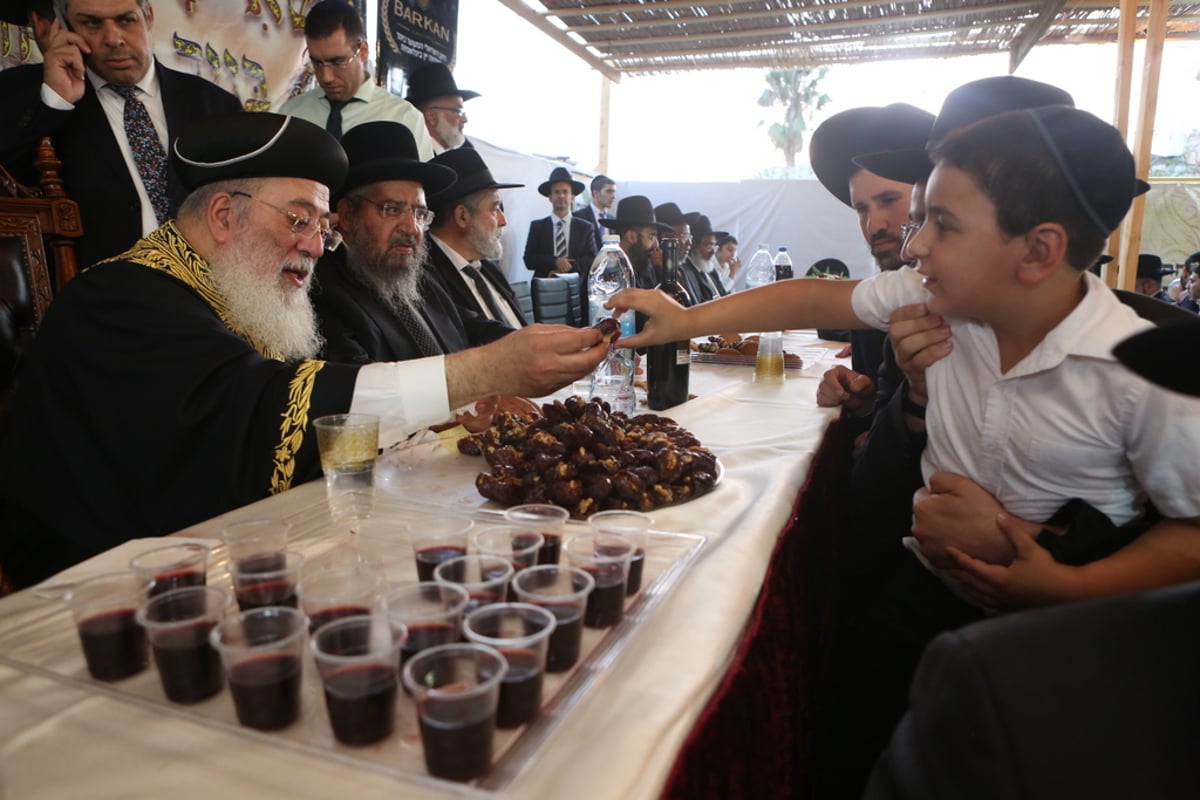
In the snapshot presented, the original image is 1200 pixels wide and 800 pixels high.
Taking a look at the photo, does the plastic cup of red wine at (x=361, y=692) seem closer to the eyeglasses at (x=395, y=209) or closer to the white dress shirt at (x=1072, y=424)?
the white dress shirt at (x=1072, y=424)

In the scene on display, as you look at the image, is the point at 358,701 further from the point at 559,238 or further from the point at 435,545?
the point at 559,238

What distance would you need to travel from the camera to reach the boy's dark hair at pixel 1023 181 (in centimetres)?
145

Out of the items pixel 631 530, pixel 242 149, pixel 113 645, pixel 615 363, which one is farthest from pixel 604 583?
pixel 615 363

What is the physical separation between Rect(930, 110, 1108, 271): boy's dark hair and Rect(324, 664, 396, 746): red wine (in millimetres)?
1469

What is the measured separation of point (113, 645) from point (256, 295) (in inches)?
58.1

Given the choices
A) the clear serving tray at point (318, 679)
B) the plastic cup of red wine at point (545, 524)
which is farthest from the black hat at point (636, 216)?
the plastic cup of red wine at point (545, 524)

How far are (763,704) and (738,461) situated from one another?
3.10 feet

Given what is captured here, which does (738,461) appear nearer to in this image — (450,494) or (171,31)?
(450,494)

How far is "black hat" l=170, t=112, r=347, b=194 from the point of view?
6.81 feet

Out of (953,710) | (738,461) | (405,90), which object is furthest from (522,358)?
(405,90)

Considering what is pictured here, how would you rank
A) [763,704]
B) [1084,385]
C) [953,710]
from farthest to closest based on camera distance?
[1084,385]
[763,704]
[953,710]

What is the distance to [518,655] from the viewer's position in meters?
0.79

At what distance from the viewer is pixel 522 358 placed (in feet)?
6.02

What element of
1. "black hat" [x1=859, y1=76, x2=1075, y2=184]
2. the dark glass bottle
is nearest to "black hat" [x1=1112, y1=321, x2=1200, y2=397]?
"black hat" [x1=859, y1=76, x2=1075, y2=184]
